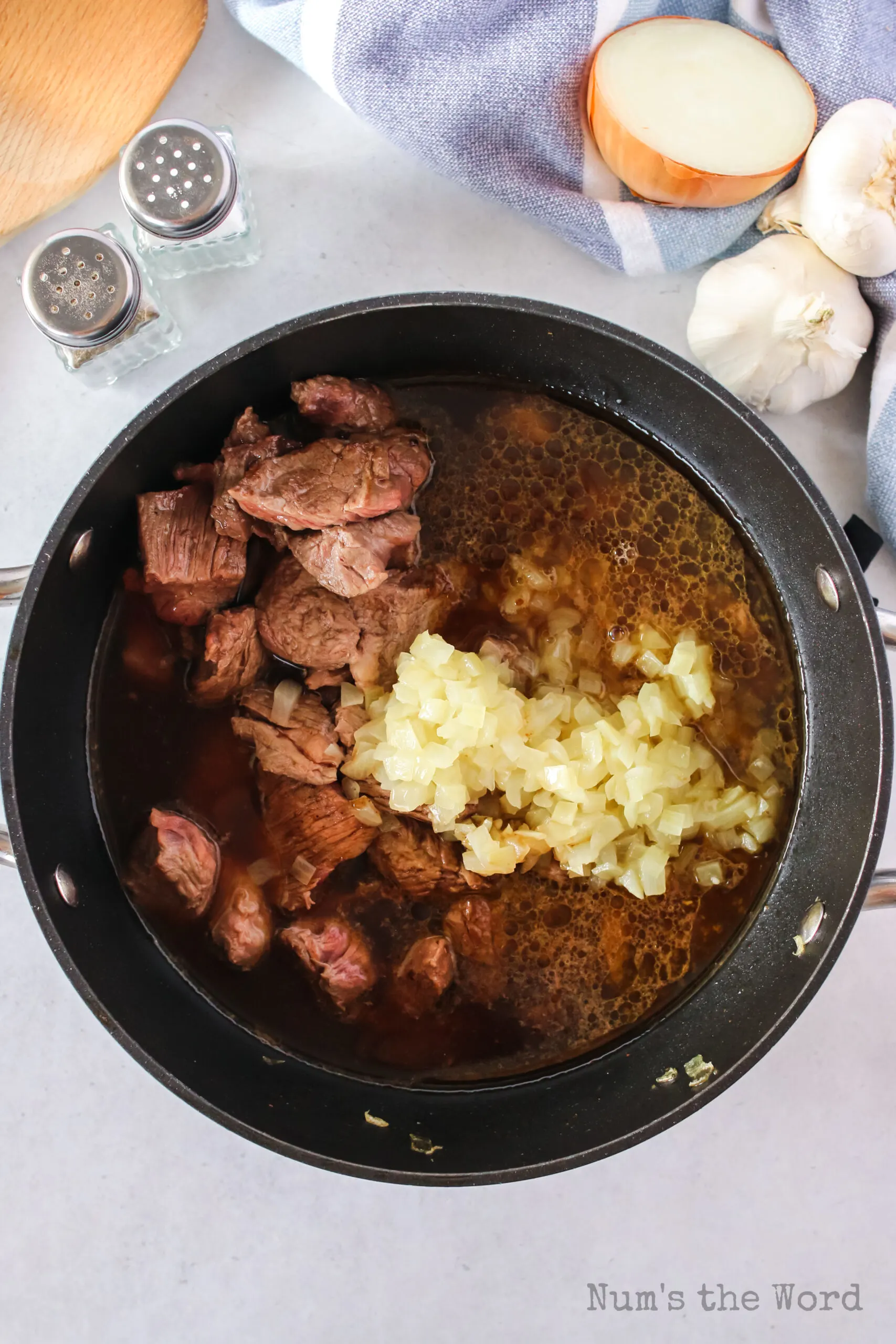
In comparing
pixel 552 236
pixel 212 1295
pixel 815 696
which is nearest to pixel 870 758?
pixel 815 696

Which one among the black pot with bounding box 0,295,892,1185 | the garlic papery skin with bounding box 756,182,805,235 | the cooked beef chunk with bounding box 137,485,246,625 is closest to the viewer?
the black pot with bounding box 0,295,892,1185

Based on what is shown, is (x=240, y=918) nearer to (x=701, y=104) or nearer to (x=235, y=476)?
(x=235, y=476)

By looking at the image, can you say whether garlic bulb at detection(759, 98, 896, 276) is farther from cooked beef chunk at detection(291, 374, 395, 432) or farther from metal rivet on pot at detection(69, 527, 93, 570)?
metal rivet on pot at detection(69, 527, 93, 570)

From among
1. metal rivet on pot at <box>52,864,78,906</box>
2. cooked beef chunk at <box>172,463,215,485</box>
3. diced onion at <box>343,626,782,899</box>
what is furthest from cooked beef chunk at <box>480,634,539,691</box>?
metal rivet on pot at <box>52,864,78,906</box>

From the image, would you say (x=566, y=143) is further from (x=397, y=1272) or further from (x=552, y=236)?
(x=397, y=1272)

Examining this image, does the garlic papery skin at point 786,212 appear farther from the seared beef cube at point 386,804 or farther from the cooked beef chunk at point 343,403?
Answer: the seared beef cube at point 386,804
